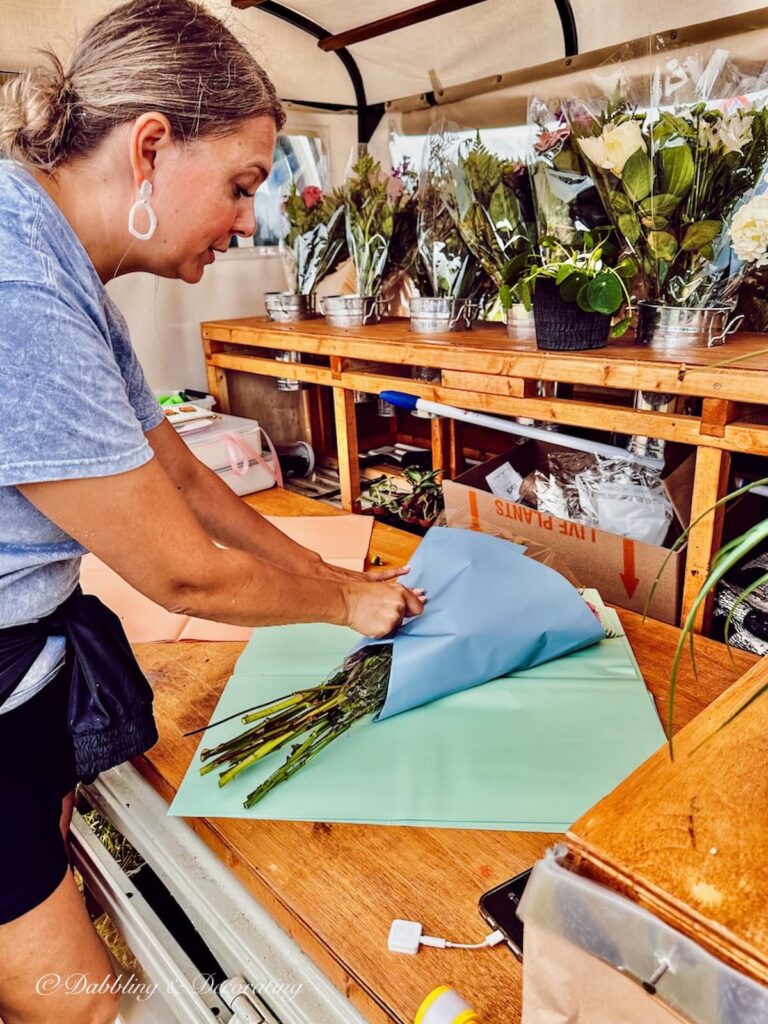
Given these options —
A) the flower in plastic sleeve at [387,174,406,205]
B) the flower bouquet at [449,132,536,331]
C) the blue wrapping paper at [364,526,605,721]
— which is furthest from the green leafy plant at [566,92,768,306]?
the flower in plastic sleeve at [387,174,406,205]

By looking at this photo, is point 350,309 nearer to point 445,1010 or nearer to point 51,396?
point 51,396

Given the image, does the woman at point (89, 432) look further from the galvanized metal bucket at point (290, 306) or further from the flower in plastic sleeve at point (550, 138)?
the galvanized metal bucket at point (290, 306)

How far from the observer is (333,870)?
2.59 feet

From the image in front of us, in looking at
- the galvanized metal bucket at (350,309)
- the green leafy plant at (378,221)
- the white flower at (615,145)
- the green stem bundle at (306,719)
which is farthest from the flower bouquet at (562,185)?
the green stem bundle at (306,719)

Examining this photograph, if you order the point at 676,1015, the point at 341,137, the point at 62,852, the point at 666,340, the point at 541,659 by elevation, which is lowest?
the point at 62,852

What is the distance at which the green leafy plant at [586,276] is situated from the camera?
1.18m

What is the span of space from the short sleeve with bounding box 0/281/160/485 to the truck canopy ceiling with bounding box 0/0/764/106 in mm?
1131

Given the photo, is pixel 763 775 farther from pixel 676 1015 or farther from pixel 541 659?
pixel 541 659

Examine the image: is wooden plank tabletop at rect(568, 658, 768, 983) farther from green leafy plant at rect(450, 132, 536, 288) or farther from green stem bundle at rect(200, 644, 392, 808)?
green leafy plant at rect(450, 132, 536, 288)

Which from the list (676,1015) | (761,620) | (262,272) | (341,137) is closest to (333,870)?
(676,1015)

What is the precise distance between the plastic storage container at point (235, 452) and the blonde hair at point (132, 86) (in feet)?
3.68

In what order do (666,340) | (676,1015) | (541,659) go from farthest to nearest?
(666,340)
(541,659)
(676,1015)

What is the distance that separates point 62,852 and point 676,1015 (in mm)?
805

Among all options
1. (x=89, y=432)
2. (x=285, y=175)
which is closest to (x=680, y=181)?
(x=89, y=432)
